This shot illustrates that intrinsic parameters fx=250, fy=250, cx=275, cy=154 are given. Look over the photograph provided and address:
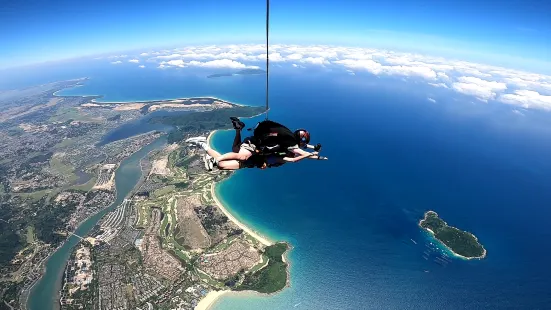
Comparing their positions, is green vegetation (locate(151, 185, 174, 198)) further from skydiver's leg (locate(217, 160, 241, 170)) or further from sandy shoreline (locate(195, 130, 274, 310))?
skydiver's leg (locate(217, 160, 241, 170))

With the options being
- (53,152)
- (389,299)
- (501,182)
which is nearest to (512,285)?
(389,299)

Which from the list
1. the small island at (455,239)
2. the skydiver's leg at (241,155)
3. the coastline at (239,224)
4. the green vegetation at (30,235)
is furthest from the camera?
the green vegetation at (30,235)

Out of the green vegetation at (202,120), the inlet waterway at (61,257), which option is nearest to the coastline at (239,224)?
the inlet waterway at (61,257)

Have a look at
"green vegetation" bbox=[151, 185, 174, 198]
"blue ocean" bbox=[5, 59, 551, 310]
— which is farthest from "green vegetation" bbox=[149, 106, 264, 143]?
"green vegetation" bbox=[151, 185, 174, 198]

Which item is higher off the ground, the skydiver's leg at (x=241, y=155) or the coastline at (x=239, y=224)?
the skydiver's leg at (x=241, y=155)

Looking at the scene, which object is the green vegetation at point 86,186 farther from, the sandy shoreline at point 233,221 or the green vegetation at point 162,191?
the sandy shoreline at point 233,221

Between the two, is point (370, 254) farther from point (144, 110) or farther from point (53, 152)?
point (144, 110)
